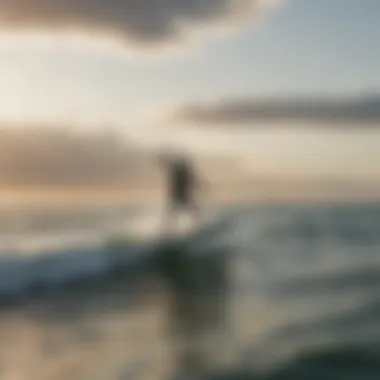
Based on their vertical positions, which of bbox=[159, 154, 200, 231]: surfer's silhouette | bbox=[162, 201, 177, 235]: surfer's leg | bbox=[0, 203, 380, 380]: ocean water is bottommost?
bbox=[0, 203, 380, 380]: ocean water

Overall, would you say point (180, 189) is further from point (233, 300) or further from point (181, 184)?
point (233, 300)

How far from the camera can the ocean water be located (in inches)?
64.8

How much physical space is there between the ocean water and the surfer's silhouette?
0.14 ft

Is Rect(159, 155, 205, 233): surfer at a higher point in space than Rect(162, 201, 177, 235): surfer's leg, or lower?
higher

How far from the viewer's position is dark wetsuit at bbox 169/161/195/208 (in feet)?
5.60

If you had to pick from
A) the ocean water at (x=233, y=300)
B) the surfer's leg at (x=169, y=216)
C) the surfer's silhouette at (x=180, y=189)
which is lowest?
the ocean water at (x=233, y=300)

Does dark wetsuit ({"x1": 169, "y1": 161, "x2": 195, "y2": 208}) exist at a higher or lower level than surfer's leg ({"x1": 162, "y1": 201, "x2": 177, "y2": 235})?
higher

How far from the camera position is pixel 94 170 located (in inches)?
67.2

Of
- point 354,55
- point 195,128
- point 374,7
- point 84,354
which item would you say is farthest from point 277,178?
point 84,354

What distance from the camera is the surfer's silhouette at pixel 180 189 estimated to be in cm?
171

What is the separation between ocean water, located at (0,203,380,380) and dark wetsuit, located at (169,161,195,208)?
0.21 ft

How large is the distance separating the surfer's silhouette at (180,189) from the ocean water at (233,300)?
4 cm

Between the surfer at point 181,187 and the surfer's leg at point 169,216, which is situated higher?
the surfer at point 181,187

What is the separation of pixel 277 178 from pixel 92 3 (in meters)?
0.56
